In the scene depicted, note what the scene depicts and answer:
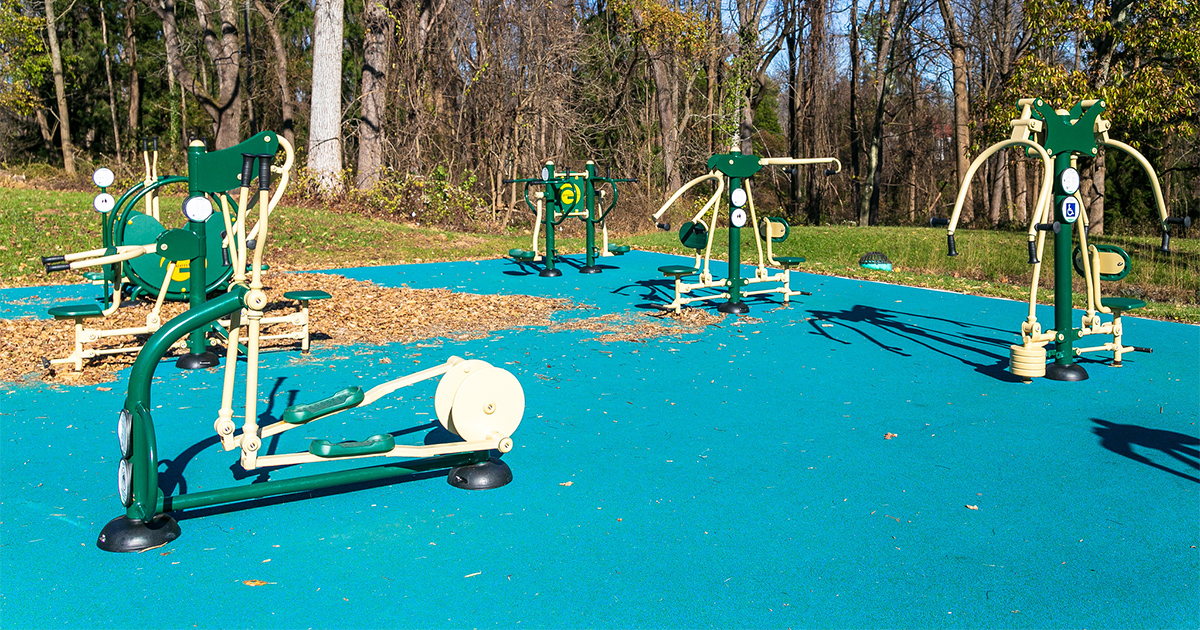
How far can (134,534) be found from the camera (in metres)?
3.41

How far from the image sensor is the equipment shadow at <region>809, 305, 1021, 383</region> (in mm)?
6973

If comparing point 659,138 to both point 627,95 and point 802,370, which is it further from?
point 802,370

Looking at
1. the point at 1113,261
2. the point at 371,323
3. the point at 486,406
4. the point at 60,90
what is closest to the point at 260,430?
the point at 486,406

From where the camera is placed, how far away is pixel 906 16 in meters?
30.8

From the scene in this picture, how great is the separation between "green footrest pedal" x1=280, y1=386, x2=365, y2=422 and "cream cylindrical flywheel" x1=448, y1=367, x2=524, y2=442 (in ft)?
1.40

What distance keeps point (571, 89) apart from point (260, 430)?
18503 millimetres

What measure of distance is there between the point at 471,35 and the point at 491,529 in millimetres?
18113

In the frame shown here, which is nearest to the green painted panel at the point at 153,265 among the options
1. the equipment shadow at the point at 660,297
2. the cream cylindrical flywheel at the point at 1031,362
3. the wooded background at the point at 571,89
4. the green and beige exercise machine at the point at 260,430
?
the equipment shadow at the point at 660,297

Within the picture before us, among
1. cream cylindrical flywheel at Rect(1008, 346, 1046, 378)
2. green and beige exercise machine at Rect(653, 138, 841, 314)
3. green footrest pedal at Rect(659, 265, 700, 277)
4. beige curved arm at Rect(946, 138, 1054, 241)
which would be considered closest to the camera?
beige curved arm at Rect(946, 138, 1054, 241)

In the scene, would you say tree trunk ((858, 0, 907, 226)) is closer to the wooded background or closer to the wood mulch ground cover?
the wooded background

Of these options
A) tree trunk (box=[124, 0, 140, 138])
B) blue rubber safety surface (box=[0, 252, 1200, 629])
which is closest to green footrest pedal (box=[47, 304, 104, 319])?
blue rubber safety surface (box=[0, 252, 1200, 629])

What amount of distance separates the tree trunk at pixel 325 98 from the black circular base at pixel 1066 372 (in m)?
A: 16.8

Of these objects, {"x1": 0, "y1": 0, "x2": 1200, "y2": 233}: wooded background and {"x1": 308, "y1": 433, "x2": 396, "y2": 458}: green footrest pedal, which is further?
{"x1": 0, "y1": 0, "x2": 1200, "y2": 233}: wooded background

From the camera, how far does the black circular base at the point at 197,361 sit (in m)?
6.64
